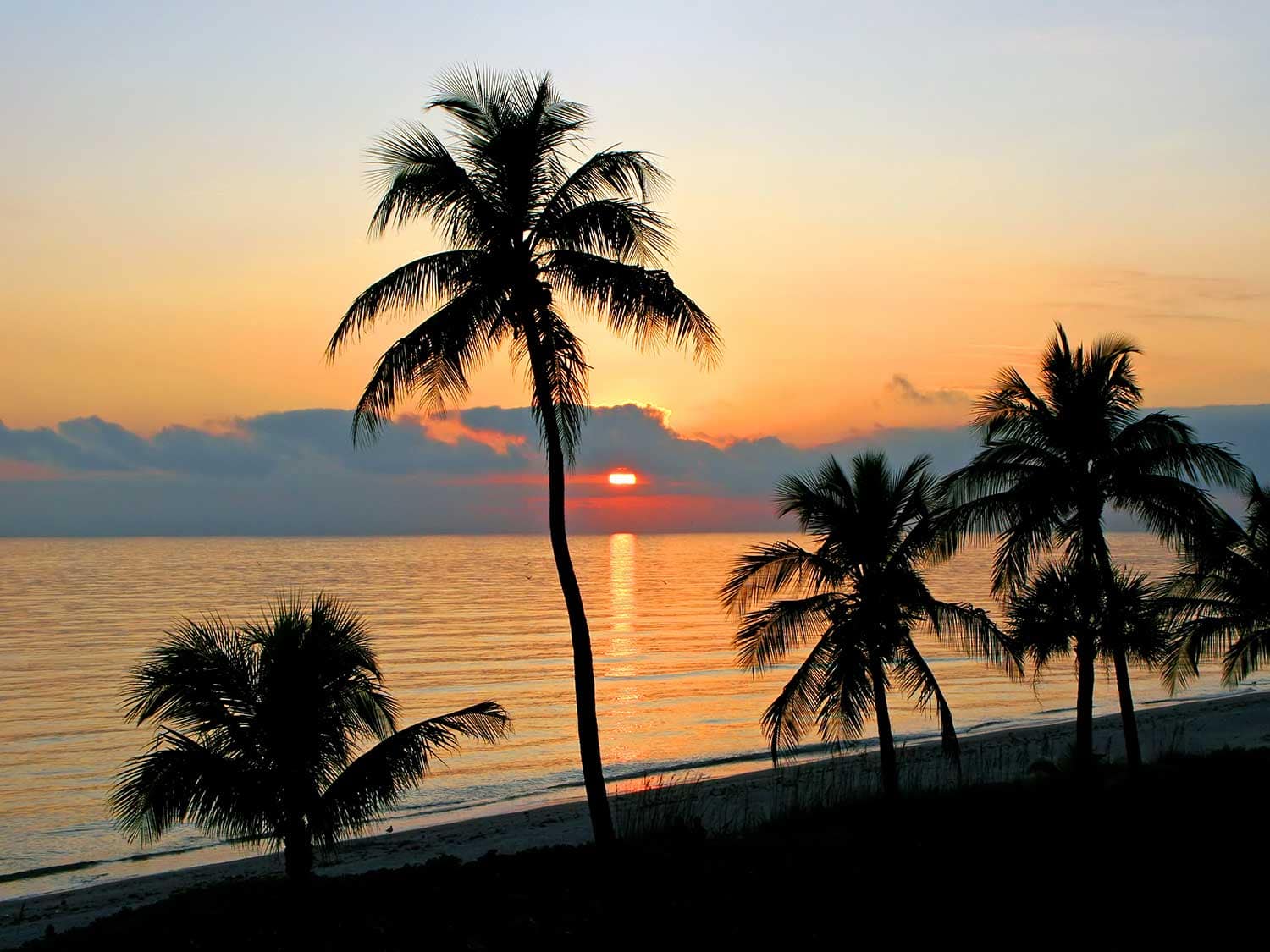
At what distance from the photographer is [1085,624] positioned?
19.4 m

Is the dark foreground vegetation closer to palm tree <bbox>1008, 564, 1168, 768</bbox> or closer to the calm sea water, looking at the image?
palm tree <bbox>1008, 564, 1168, 768</bbox>

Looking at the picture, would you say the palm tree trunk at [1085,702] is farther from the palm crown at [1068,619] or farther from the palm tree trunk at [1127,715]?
the palm tree trunk at [1127,715]

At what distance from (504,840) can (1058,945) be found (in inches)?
514

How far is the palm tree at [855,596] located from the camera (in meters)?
17.9

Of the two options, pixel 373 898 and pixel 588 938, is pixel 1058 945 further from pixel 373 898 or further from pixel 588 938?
pixel 373 898

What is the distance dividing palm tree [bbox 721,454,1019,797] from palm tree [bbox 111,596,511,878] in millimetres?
6666

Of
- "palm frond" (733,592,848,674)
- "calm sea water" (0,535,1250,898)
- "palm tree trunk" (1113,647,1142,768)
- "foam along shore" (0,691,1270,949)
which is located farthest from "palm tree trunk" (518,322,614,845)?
"calm sea water" (0,535,1250,898)

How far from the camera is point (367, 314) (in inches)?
505

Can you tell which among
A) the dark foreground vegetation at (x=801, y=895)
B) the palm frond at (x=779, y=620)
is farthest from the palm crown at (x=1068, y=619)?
the dark foreground vegetation at (x=801, y=895)

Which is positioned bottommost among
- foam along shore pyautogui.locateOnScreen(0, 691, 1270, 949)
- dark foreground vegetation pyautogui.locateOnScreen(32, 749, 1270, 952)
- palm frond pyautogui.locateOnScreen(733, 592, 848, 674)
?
foam along shore pyautogui.locateOnScreen(0, 691, 1270, 949)

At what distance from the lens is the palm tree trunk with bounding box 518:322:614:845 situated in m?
12.6

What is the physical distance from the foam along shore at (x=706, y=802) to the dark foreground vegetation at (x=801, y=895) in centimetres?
434

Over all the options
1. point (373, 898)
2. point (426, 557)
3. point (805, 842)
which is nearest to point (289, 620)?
point (373, 898)

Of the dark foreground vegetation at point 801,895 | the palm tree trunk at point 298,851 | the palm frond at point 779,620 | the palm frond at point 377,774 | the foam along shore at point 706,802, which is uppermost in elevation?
the palm frond at point 779,620
